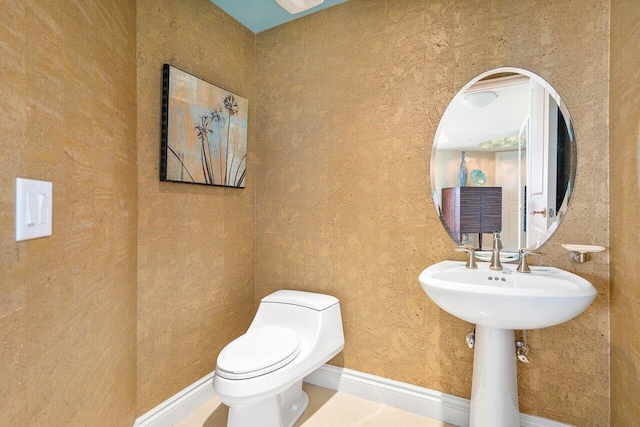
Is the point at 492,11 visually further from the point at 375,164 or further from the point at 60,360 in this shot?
the point at 60,360

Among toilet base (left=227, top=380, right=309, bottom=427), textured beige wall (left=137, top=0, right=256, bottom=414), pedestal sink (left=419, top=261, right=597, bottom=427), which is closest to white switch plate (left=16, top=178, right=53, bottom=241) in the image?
textured beige wall (left=137, top=0, right=256, bottom=414)

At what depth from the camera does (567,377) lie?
1459 mm

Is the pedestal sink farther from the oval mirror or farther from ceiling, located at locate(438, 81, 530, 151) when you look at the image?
ceiling, located at locate(438, 81, 530, 151)

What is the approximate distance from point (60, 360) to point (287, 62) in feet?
6.32

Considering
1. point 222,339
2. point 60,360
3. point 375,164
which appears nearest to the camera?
point 60,360

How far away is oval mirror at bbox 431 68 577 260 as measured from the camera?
1483 millimetres

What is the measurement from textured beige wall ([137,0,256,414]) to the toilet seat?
39cm

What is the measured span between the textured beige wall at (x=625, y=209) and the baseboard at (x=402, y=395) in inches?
15.3

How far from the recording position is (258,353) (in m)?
1.44

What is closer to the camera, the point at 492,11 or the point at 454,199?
the point at 492,11

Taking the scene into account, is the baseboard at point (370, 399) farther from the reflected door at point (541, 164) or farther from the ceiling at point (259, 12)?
the ceiling at point (259, 12)

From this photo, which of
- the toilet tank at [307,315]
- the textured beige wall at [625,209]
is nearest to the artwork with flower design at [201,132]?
the toilet tank at [307,315]

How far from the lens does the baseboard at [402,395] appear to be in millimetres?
1642

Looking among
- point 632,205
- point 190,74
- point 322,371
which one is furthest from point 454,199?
point 190,74
